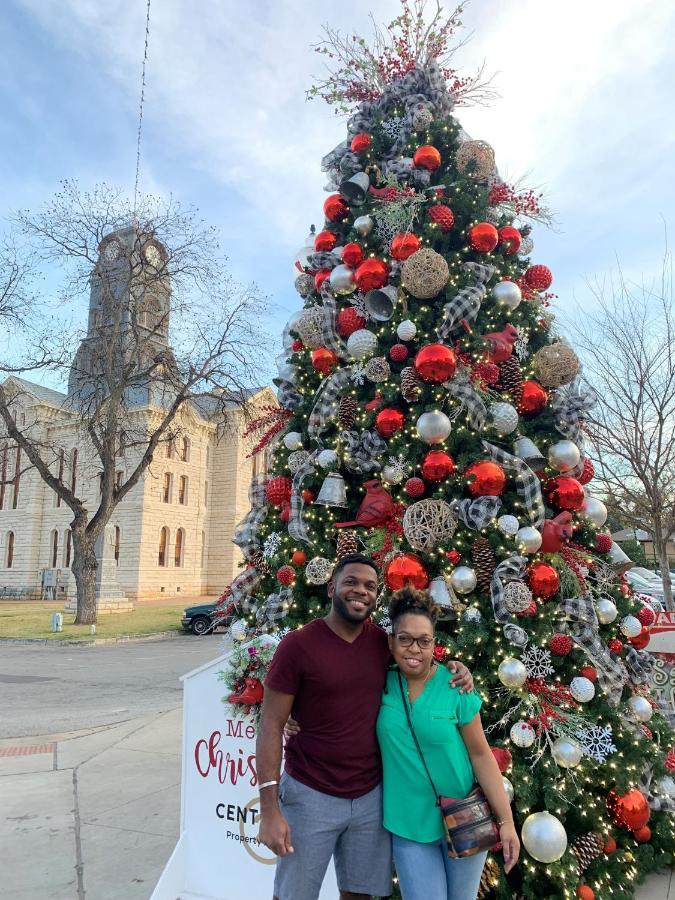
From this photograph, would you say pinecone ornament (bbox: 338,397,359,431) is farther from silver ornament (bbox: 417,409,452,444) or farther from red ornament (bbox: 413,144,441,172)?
red ornament (bbox: 413,144,441,172)

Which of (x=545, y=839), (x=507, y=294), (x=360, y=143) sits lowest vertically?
(x=545, y=839)

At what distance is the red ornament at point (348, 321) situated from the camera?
448 cm

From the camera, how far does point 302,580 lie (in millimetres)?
4133

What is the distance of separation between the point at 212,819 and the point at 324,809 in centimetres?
169

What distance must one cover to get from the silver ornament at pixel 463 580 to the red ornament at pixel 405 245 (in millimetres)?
2176

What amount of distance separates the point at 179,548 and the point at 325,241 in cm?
3782

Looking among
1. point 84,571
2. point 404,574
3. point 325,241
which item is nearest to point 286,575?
point 404,574

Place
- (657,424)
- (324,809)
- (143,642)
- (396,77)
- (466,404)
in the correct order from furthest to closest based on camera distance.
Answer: (143,642)
(657,424)
(396,77)
(466,404)
(324,809)

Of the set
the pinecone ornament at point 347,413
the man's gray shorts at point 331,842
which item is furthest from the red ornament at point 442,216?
the man's gray shorts at point 331,842

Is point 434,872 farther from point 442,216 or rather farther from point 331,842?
point 442,216

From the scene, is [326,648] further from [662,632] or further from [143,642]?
[143,642]

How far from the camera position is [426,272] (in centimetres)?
409

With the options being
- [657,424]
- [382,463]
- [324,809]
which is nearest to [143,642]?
[657,424]

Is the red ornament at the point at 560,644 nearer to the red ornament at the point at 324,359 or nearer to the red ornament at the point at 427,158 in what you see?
the red ornament at the point at 324,359
